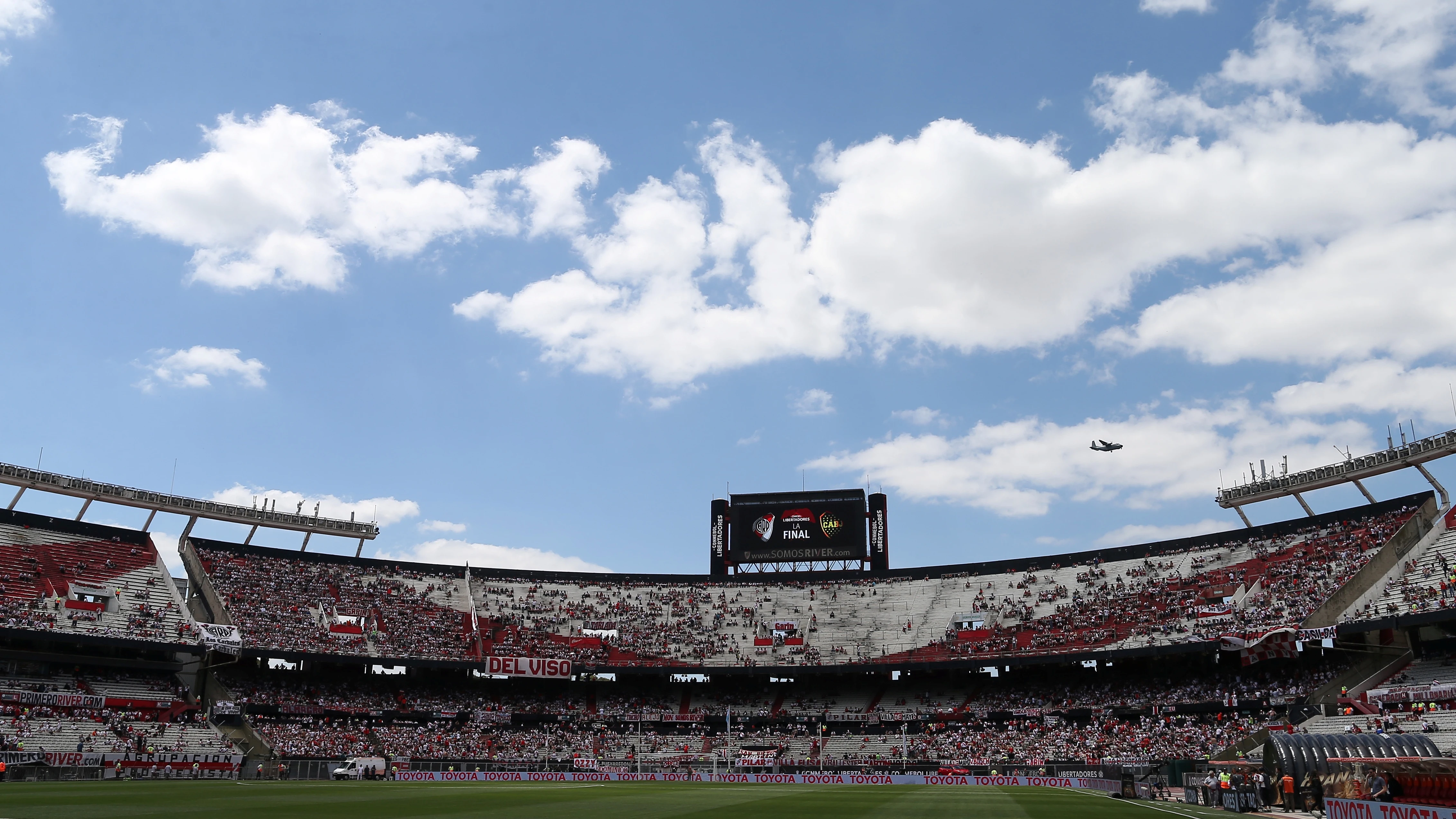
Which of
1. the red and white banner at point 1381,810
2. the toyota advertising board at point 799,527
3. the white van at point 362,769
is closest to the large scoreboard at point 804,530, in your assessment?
the toyota advertising board at point 799,527

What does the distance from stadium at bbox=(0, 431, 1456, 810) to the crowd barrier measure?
0.38 metres

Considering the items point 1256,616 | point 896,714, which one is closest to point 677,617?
point 896,714

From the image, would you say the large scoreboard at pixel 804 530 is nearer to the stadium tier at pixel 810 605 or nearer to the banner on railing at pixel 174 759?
the stadium tier at pixel 810 605

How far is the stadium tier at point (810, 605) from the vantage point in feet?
224

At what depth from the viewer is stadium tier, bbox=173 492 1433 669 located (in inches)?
2689

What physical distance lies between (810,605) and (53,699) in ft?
187

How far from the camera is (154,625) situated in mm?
67875

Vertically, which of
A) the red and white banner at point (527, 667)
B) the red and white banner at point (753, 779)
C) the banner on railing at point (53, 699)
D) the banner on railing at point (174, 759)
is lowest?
the red and white banner at point (753, 779)

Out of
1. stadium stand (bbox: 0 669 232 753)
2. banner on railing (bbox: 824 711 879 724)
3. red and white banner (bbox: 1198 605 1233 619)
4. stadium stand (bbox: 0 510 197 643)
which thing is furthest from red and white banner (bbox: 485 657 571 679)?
red and white banner (bbox: 1198 605 1233 619)

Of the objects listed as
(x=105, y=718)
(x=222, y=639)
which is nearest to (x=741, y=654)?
(x=222, y=639)

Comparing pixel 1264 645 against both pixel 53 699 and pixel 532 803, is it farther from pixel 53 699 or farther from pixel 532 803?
pixel 53 699

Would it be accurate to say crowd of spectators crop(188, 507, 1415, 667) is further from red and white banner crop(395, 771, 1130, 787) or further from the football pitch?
the football pitch

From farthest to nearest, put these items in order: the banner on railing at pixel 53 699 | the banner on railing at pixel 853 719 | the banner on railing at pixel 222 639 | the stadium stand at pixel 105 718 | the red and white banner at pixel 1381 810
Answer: the banner on railing at pixel 853 719 < the banner on railing at pixel 222 639 < the banner on railing at pixel 53 699 < the stadium stand at pixel 105 718 < the red and white banner at pixel 1381 810

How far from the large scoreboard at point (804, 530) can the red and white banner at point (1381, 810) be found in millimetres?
64735
